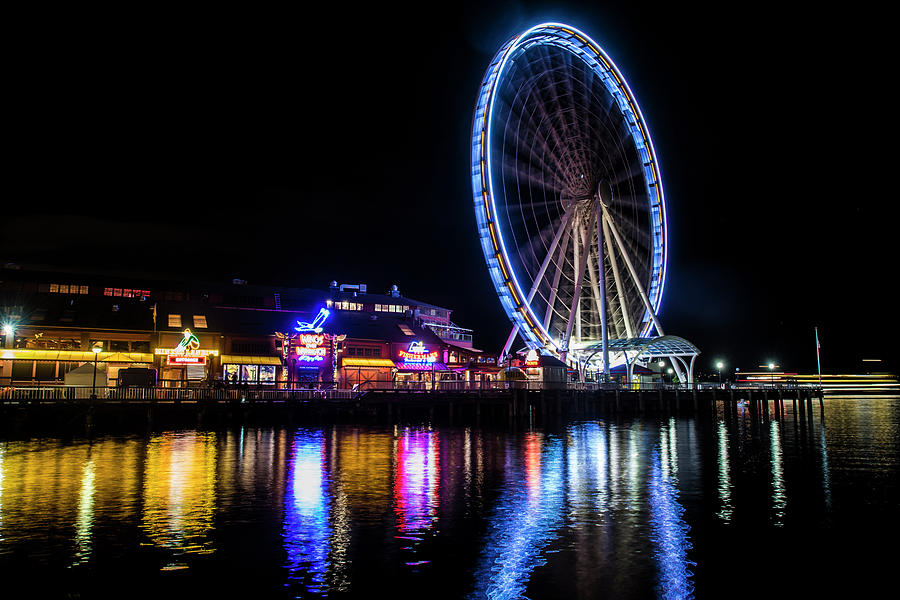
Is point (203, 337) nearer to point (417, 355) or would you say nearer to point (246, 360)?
point (246, 360)

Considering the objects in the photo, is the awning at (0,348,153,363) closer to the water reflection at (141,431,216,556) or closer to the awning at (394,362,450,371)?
the awning at (394,362,450,371)

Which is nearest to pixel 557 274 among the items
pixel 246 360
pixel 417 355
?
pixel 417 355

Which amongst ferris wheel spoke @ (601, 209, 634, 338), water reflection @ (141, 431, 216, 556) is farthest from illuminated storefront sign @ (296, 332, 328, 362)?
ferris wheel spoke @ (601, 209, 634, 338)

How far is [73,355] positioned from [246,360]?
499 inches

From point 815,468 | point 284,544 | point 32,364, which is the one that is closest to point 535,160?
point 815,468

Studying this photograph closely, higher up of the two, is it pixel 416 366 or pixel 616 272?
pixel 616 272

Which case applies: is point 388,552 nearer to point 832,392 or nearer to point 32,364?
point 32,364

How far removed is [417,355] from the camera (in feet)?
209

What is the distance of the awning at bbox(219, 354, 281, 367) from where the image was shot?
2343 inches

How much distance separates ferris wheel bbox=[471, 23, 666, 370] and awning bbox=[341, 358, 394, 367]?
39.5 feet

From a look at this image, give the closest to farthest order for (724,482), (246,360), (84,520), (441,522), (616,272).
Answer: (84,520) → (441,522) → (724,482) → (246,360) → (616,272)

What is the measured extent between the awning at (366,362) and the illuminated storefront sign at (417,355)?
4.87ft

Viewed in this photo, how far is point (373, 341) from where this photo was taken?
2564 inches

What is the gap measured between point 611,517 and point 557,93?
44937 mm
